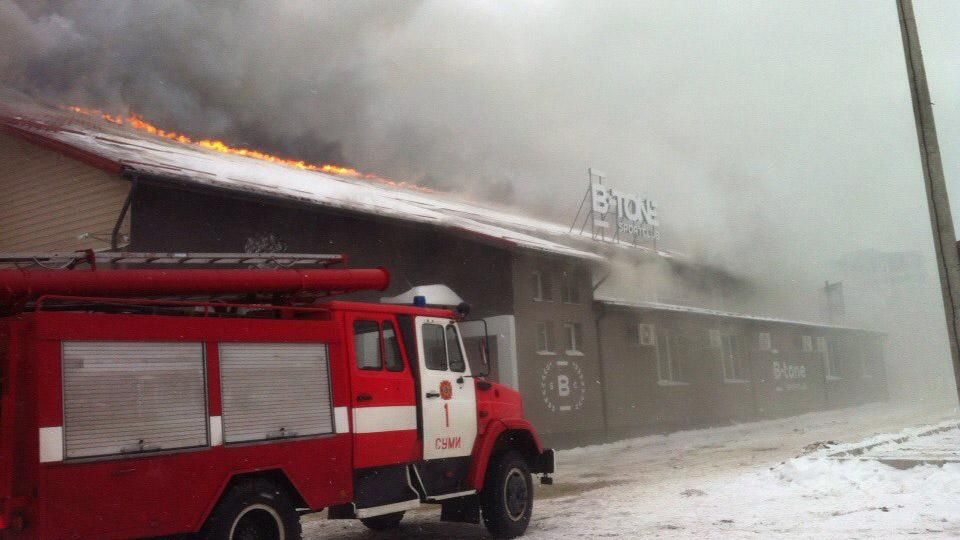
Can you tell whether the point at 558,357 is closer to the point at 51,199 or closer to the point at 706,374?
the point at 706,374

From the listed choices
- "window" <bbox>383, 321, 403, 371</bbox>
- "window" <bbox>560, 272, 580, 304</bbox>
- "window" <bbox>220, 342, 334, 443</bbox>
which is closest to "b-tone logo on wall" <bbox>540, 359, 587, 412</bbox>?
"window" <bbox>560, 272, 580, 304</bbox>

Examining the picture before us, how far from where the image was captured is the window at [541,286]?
19.8m

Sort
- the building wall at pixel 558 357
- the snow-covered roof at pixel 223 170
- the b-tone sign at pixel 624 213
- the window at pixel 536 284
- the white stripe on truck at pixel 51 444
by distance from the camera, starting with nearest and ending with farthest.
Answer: the white stripe on truck at pixel 51 444 < the snow-covered roof at pixel 223 170 < the building wall at pixel 558 357 < the window at pixel 536 284 < the b-tone sign at pixel 624 213

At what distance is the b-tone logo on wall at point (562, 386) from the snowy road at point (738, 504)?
467 centimetres

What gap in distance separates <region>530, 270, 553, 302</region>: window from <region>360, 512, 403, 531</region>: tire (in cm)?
1063

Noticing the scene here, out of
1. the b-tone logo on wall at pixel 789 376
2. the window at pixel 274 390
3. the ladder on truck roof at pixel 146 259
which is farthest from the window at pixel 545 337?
the b-tone logo on wall at pixel 789 376

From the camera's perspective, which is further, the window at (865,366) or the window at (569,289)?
the window at (865,366)

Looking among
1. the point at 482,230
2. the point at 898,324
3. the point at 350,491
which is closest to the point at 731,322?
the point at 482,230

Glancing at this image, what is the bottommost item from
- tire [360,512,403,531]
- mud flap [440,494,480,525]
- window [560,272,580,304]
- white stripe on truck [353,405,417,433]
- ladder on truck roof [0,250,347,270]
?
tire [360,512,403,531]

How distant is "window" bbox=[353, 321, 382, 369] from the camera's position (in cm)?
754

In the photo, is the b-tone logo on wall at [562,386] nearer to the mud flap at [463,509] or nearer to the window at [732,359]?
the window at [732,359]

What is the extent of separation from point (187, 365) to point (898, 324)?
54.3 meters

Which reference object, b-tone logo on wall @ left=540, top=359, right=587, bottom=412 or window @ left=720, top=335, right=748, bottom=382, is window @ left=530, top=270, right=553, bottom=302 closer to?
b-tone logo on wall @ left=540, top=359, right=587, bottom=412

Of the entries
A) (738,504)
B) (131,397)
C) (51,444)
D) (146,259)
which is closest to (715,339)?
(738,504)
